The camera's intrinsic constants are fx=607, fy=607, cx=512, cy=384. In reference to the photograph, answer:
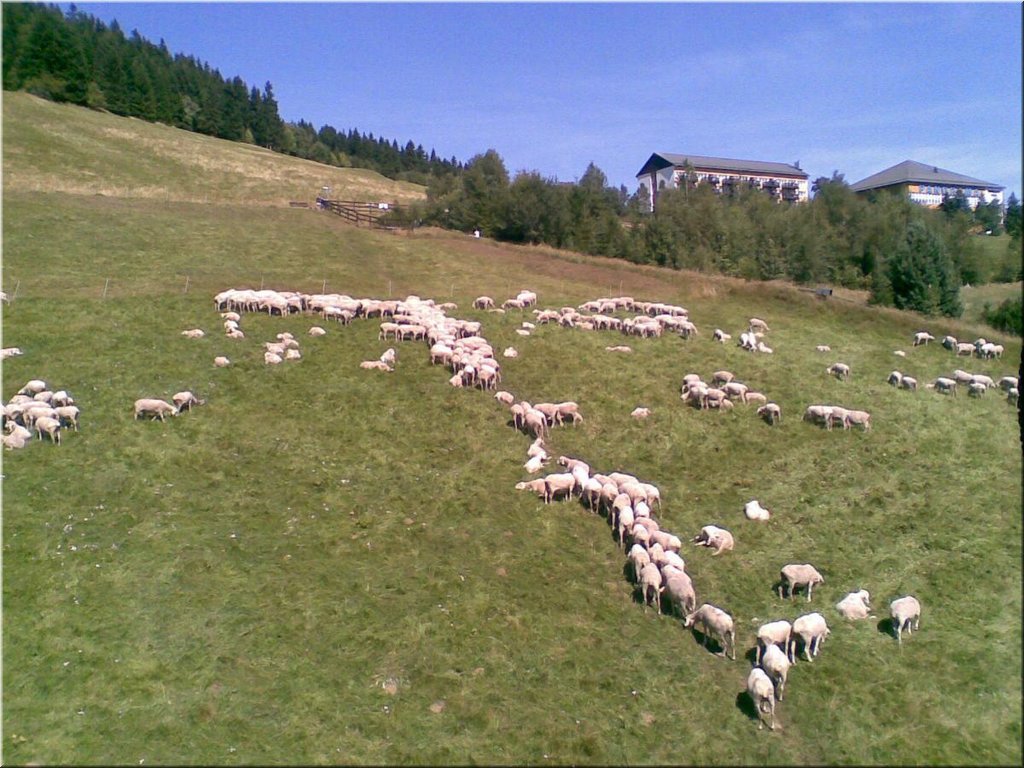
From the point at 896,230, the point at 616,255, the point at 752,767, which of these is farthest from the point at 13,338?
the point at 896,230

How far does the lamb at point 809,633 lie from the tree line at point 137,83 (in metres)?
81.4

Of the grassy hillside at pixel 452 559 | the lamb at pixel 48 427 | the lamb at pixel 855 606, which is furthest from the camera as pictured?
the lamb at pixel 48 427

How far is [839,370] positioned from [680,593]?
→ 20.2m

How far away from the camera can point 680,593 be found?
42.3 feet

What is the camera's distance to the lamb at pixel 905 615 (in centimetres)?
1223

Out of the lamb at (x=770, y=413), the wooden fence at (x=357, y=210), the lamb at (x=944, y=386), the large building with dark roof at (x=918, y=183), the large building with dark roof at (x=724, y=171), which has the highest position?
the large building with dark roof at (x=724, y=171)

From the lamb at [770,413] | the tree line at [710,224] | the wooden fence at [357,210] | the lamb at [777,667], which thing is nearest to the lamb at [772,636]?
the lamb at [777,667]

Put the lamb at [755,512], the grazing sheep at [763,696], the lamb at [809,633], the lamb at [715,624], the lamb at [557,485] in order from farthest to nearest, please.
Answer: the lamb at [557,485], the lamb at [755,512], the lamb at [715,624], the lamb at [809,633], the grazing sheep at [763,696]

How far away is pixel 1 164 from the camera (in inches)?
2212

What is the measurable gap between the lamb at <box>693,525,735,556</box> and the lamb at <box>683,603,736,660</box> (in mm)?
2858

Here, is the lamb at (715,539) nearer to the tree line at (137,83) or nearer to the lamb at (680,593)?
the lamb at (680,593)

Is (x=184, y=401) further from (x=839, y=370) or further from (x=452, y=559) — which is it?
(x=839, y=370)

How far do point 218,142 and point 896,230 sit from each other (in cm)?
10215

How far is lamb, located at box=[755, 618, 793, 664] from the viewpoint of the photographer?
1152 centimetres
